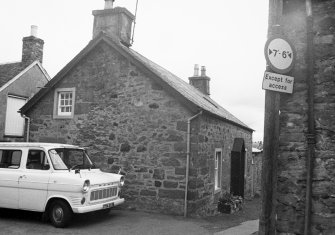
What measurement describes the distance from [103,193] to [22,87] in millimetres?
12358

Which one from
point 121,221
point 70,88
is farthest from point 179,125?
point 70,88

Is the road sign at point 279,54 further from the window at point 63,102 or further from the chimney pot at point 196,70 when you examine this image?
the chimney pot at point 196,70

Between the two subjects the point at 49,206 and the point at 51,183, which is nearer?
the point at 51,183

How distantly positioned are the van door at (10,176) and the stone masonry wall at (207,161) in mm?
4846

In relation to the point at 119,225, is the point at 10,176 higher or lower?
higher

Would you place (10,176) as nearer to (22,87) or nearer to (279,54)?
(279,54)

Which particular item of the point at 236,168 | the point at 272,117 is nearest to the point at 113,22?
the point at 236,168

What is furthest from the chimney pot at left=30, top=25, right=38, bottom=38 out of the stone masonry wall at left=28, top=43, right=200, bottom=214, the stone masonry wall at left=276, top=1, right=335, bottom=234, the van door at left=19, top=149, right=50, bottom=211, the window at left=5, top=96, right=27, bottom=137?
the stone masonry wall at left=276, top=1, right=335, bottom=234

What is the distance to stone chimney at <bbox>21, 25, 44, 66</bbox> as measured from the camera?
746 inches

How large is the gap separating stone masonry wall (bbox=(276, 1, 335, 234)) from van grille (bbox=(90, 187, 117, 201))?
182 inches

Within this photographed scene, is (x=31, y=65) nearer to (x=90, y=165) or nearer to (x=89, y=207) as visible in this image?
(x=90, y=165)

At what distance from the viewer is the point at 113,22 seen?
1321cm

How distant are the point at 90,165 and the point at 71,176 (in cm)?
135

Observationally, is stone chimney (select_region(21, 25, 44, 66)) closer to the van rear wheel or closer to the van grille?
the van grille
